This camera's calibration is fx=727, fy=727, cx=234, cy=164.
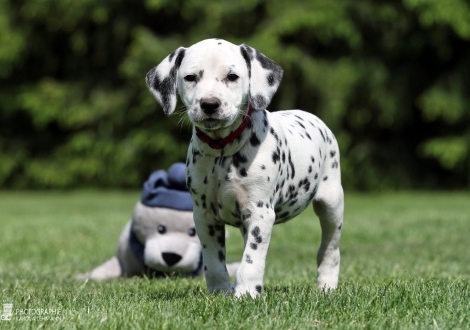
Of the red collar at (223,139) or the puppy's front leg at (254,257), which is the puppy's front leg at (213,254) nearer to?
the puppy's front leg at (254,257)

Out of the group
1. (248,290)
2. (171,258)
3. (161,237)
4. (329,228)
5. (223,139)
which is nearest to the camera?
(248,290)

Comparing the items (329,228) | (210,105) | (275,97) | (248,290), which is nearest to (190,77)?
(210,105)

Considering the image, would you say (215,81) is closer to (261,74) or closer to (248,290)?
(261,74)

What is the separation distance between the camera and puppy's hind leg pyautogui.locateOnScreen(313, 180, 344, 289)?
17.0 ft

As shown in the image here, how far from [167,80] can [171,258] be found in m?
2.17

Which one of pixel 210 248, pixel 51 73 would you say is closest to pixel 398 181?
pixel 51 73

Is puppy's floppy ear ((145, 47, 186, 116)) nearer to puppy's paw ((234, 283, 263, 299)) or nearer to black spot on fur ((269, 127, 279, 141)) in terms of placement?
black spot on fur ((269, 127, 279, 141))

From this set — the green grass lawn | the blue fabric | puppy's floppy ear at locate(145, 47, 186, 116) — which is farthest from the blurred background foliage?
puppy's floppy ear at locate(145, 47, 186, 116)

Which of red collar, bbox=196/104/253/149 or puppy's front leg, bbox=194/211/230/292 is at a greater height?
red collar, bbox=196/104/253/149

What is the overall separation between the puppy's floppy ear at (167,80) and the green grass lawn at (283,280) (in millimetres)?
1220

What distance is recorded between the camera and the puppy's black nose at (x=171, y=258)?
20.5 ft

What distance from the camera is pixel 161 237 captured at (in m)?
6.45

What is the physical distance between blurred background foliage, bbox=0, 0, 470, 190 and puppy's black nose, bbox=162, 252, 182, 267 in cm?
1428

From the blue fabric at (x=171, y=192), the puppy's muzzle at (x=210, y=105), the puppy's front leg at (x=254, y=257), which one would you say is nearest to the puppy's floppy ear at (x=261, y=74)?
the puppy's muzzle at (x=210, y=105)
